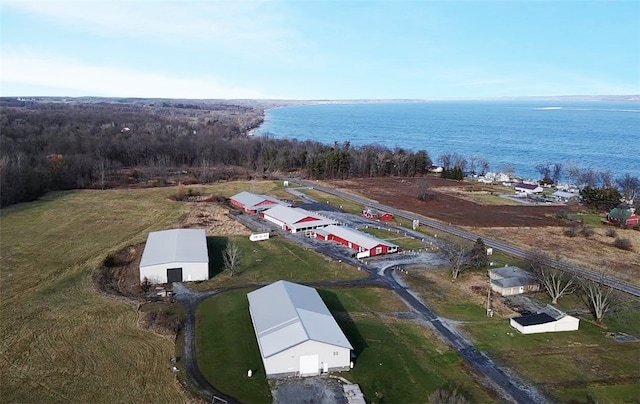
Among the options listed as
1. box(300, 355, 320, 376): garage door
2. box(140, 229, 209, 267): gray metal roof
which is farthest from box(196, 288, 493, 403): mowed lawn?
box(140, 229, 209, 267): gray metal roof

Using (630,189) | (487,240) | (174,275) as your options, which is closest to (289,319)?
(174,275)

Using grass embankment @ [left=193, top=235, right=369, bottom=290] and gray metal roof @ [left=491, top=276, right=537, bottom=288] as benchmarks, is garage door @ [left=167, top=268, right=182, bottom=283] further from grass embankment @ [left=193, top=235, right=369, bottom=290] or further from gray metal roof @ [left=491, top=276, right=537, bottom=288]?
gray metal roof @ [left=491, top=276, right=537, bottom=288]

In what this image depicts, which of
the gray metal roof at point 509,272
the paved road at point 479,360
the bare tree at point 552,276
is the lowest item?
the paved road at point 479,360

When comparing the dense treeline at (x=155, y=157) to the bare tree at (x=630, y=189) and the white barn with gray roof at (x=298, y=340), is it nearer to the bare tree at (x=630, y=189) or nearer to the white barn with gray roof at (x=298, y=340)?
the bare tree at (x=630, y=189)

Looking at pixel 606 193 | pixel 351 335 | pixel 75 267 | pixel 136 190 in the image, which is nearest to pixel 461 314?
pixel 351 335

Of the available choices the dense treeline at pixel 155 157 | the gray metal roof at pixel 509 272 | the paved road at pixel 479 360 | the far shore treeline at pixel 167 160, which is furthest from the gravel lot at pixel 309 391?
the dense treeline at pixel 155 157

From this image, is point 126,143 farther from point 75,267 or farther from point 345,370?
point 345,370

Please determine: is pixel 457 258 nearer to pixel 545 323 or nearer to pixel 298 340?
pixel 545 323
